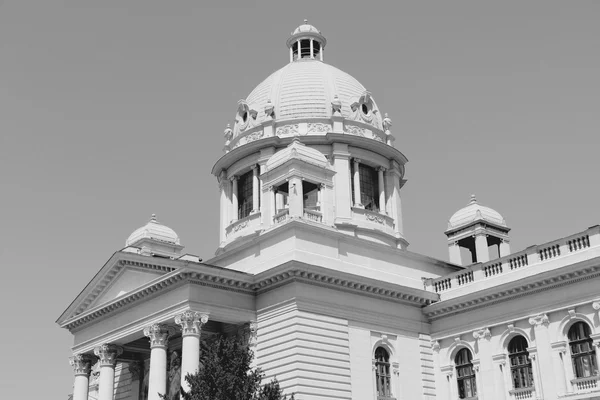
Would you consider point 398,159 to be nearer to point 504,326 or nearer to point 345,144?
point 345,144

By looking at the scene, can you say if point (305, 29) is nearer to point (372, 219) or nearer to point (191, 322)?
point (372, 219)

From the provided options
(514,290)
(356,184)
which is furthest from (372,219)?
(514,290)

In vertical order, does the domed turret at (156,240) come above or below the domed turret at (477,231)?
above

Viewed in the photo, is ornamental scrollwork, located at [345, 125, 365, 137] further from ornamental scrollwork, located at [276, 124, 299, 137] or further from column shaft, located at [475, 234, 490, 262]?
column shaft, located at [475, 234, 490, 262]

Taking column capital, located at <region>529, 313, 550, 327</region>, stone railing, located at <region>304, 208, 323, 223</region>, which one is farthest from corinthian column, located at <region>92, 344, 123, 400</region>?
column capital, located at <region>529, 313, 550, 327</region>

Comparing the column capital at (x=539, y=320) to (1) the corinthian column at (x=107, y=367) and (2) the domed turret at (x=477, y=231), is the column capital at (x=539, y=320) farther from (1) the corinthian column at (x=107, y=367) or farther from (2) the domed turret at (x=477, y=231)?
(1) the corinthian column at (x=107, y=367)

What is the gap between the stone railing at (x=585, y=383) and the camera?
1254 inches

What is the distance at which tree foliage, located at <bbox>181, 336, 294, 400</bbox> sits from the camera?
87.0 feet

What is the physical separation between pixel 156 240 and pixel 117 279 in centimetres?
1164

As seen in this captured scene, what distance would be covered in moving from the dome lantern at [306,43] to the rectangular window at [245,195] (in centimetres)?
1056

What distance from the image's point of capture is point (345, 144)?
47656 mm

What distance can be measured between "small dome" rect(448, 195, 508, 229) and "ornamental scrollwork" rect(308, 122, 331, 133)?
361 inches

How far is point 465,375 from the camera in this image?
37.2 metres

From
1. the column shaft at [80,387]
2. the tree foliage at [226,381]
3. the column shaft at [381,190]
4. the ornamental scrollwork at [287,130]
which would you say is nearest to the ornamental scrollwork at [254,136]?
the ornamental scrollwork at [287,130]
